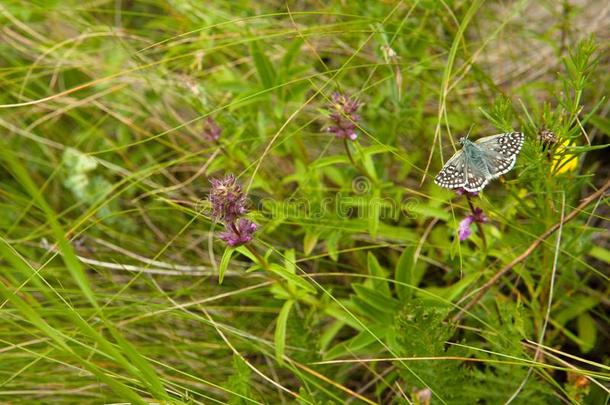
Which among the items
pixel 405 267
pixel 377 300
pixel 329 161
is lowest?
pixel 377 300

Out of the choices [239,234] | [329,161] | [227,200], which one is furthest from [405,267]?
[227,200]

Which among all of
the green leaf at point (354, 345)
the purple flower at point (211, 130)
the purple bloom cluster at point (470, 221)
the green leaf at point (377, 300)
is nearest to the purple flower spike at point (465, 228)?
the purple bloom cluster at point (470, 221)

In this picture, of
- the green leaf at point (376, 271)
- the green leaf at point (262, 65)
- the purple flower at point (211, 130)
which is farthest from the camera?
the green leaf at point (262, 65)

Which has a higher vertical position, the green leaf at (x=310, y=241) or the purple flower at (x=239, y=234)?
the purple flower at (x=239, y=234)

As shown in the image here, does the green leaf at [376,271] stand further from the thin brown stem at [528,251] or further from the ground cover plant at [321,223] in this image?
the thin brown stem at [528,251]

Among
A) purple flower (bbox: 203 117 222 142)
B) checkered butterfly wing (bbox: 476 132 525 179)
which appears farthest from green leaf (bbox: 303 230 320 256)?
checkered butterfly wing (bbox: 476 132 525 179)

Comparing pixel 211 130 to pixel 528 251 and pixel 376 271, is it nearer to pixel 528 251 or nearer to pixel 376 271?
pixel 376 271

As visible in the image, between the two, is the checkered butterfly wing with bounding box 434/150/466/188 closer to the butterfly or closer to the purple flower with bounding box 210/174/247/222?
the butterfly
